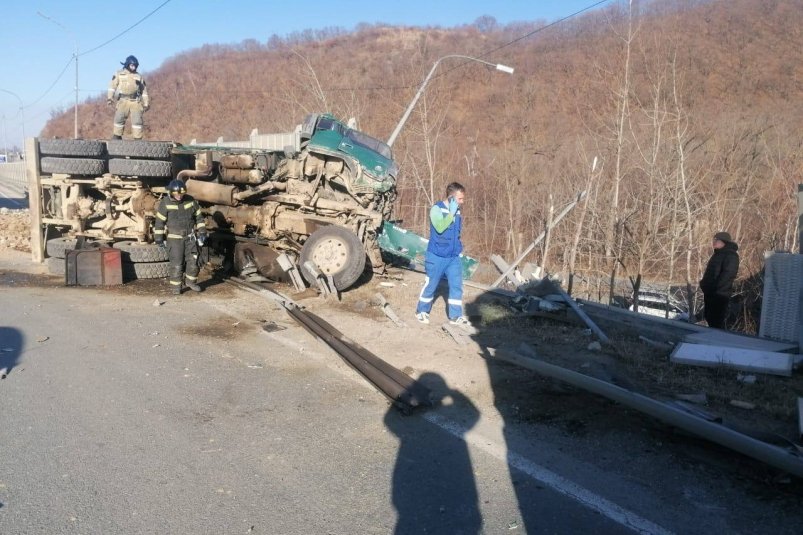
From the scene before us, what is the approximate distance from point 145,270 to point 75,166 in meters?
2.27

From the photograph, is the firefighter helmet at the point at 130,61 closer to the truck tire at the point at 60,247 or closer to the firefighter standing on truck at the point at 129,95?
the firefighter standing on truck at the point at 129,95

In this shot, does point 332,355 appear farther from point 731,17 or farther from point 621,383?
point 731,17

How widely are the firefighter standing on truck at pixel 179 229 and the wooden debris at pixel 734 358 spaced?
21.7 feet

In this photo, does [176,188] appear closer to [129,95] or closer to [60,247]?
[60,247]

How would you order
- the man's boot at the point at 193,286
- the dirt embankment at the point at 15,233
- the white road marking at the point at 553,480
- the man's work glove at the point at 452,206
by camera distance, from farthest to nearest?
the dirt embankment at the point at 15,233 < the man's boot at the point at 193,286 < the man's work glove at the point at 452,206 < the white road marking at the point at 553,480

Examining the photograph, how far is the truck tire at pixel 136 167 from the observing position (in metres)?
10.6

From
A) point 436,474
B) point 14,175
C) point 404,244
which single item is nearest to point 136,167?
point 404,244

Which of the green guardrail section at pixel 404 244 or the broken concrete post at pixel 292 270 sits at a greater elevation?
the green guardrail section at pixel 404 244

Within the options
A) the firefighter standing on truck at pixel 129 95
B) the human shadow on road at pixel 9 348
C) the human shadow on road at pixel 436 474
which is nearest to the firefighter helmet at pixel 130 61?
the firefighter standing on truck at pixel 129 95

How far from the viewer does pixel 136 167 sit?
1070 cm

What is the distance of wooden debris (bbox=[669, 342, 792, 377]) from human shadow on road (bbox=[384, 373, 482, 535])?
2178 mm

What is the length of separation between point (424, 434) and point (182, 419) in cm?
178

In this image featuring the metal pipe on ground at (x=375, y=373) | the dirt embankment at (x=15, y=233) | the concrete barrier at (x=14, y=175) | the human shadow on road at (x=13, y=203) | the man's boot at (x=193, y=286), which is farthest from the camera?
the concrete barrier at (x=14, y=175)

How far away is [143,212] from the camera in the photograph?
10.8 meters
